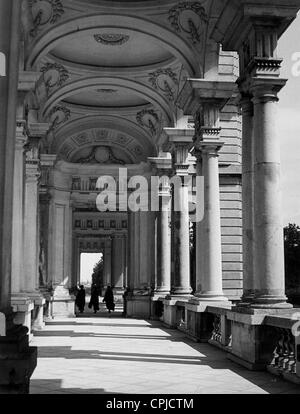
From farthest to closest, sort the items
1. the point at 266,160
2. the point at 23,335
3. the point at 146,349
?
1. the point at 146,349
2. the point at 266,160
3. the point at 23,335

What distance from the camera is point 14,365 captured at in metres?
6.93

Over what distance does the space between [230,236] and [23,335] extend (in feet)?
58.4

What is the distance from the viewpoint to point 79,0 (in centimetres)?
1766

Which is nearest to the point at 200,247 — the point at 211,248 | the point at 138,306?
the point at 211,248

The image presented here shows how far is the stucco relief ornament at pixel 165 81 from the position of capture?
23.5m

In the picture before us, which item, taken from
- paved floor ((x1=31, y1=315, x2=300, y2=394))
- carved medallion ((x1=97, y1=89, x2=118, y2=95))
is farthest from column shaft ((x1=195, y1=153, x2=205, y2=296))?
carved medallion ((x1=97, y1=89, x2=118, y2=95))

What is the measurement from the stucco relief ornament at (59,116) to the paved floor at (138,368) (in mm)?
12317

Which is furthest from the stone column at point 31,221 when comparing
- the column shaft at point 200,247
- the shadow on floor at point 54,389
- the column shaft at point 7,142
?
the column shaft at point 7,142

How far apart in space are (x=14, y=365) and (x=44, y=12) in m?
13.2

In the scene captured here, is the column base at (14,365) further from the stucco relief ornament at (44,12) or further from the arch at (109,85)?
the arch at (109,85)

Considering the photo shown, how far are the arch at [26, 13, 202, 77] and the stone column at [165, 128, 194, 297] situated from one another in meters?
4.78

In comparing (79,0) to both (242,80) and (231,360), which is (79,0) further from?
(231,360)

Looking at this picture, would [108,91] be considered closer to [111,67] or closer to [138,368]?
[111,67]

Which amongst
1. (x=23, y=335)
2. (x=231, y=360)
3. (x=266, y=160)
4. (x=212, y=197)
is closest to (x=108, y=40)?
(x=212, y=197)
